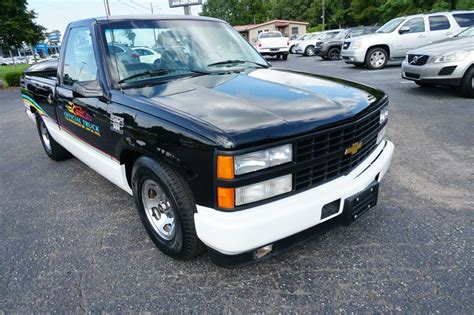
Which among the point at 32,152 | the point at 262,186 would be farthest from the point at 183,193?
the point at 32,152

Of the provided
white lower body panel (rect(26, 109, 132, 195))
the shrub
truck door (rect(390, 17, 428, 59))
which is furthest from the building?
white lower body panel (rect(26, 109, 132, 195))

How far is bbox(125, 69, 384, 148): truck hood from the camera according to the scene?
1.90m

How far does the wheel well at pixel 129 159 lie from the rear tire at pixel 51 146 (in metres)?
2.47

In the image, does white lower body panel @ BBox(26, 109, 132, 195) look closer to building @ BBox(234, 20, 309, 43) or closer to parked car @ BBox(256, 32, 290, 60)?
parked car @ BBox(256, 32, 290, 60)

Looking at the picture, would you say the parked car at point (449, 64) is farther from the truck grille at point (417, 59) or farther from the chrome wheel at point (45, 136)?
the chrome wheel at point (45, 136)

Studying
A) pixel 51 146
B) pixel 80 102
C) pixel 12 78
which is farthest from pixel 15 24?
pixel 80 102

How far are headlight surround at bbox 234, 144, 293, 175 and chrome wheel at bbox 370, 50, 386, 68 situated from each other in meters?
11.6

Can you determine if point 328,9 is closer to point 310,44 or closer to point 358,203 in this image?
point 310,44

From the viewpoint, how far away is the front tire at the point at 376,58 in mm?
12016

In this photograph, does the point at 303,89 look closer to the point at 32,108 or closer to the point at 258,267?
the point at 258,267

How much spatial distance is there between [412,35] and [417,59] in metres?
4.83

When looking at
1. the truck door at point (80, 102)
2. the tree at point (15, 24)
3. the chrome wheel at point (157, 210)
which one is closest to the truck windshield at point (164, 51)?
the truck door at point (80, 102)

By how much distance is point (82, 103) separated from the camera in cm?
312

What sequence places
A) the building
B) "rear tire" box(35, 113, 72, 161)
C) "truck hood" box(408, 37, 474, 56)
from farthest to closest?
the building, "truck hood" box(408, 37, 474, 56), "rear tire" box(35, 113, 72, 161)
